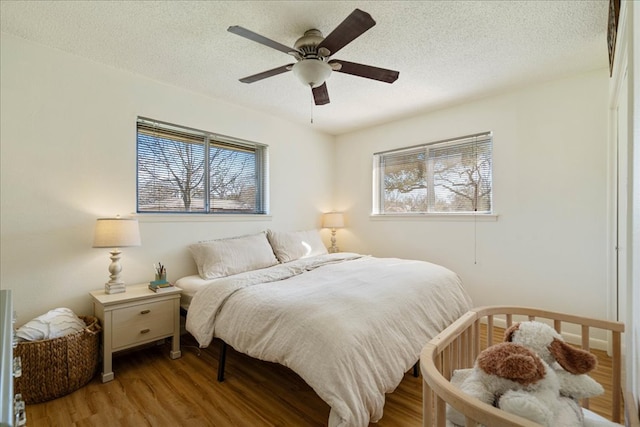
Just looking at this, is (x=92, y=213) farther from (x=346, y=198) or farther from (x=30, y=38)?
(x=346, y=198)

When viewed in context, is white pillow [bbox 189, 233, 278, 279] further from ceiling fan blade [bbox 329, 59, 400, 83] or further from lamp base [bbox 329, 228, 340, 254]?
ceiling fan blade [bbox 329, 59, 400, 83]

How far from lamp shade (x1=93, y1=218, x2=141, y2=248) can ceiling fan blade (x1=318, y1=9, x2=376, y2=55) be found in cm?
197

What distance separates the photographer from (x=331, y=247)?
4535mm

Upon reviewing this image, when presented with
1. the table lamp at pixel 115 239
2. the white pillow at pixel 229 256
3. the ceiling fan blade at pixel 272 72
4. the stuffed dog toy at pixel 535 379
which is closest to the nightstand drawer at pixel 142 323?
the table lamp at pixel 115 239

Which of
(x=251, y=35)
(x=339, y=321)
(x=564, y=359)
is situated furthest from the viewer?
(x=251, y=35)

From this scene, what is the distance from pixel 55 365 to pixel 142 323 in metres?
0.53

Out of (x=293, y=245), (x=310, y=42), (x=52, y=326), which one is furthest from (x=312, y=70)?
(x=52, y=326)

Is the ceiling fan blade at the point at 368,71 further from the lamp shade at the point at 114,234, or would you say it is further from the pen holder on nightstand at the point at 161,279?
the pen holder on nightstand at the point at 161,279

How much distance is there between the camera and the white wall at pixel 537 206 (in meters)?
2.65

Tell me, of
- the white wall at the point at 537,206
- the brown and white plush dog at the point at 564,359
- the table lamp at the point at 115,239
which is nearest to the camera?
the brown and white plush dog at the point at 564,359

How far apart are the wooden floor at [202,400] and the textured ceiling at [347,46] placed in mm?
2473

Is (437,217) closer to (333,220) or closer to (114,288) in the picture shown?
(333,220)

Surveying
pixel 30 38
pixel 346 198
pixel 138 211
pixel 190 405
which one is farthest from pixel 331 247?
pixel 30 38

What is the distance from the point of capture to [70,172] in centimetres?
238
